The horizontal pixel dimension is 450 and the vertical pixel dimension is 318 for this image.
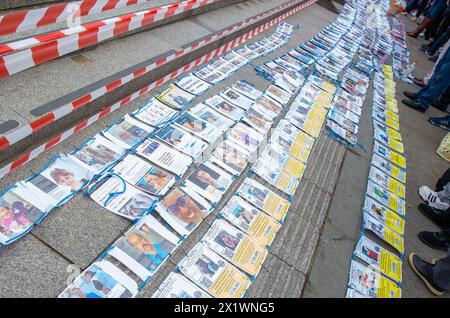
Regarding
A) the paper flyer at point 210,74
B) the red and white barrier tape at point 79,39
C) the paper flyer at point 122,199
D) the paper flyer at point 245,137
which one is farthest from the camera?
the paper flyer at point 210,74

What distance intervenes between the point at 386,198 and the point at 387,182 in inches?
12.3

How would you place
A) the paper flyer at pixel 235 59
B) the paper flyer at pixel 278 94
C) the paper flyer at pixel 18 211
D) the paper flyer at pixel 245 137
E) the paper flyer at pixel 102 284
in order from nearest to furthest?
the paper flyer at pixel 102 284 < the paper flyer at pixel 18 211 < the paper flyer at pixel 245 137 < the paper flyer at pixel 278 94 < the paper flyer at pixel 235 59

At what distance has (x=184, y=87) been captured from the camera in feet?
13.0

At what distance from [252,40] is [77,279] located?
4797mm

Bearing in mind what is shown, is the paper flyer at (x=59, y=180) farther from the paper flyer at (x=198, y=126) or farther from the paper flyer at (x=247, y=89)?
the paper flyer at (x=247, y=89)

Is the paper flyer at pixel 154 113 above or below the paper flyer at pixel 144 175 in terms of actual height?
above

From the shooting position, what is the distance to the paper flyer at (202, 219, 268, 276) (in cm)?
252

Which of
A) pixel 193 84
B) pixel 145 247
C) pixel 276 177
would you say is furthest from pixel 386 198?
pixel 145 247

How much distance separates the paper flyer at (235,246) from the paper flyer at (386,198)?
160 cm

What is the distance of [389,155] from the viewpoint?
4418mm

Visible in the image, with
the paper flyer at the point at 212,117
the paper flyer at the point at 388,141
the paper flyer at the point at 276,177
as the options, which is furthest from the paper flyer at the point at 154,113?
the paper flyer at the point at 388,141

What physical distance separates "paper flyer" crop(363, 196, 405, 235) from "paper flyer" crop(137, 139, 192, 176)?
1773 mm

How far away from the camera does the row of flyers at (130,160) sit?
2.27 m

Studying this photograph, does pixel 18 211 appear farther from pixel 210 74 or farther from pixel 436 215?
pixel 436 215
